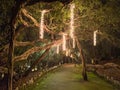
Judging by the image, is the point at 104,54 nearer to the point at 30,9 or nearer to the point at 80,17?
the point at 80,17

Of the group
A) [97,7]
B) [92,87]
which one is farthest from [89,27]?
[92,87]

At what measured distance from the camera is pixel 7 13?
15.9 m

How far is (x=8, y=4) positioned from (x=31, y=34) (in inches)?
510

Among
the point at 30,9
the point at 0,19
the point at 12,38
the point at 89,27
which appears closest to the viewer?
the point at 12,38

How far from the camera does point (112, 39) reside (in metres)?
25.7

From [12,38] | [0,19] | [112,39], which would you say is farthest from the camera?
[112,39]

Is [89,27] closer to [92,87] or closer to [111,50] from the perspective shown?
[92,87]

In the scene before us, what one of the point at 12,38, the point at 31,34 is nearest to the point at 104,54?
the point at 31,34

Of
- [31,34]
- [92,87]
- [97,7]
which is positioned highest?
[97,7]

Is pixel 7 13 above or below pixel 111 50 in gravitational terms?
above

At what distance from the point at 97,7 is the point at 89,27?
10.9 feet

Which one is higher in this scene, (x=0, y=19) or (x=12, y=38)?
(x=0, y=19)

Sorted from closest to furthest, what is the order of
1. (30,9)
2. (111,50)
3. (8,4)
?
(8,4) → (30,9) → (111,50)

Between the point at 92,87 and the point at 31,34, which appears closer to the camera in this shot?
the point at 92,87
